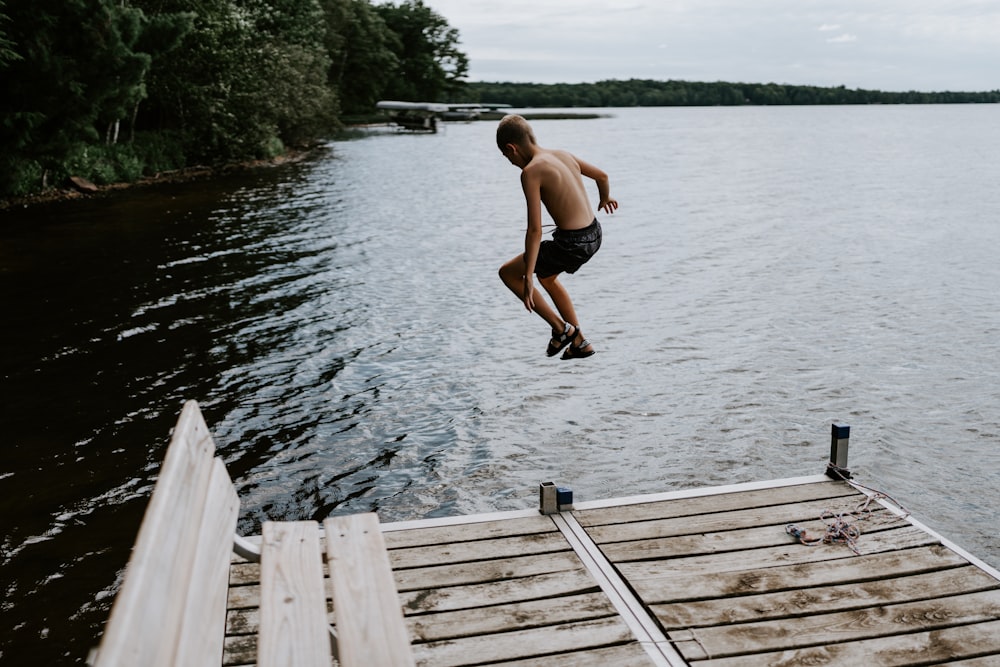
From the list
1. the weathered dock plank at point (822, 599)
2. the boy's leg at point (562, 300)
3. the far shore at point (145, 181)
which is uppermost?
the boy's leg at point (562, 300)

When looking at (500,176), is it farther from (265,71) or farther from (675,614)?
(675,614)

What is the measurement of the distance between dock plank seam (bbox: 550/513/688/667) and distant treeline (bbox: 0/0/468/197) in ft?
78.6

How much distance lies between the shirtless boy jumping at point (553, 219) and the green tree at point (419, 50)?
11754 centimetres

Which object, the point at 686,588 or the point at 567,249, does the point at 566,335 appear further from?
the point at 686,588

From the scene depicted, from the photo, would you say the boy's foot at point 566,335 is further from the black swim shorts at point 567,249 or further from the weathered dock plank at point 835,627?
the weathered dock plank at point 835,627

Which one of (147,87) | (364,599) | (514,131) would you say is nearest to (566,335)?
(514,131)

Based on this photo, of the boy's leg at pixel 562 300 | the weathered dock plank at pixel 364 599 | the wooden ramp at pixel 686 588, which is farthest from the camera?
the boy's leg at pixel 562 300

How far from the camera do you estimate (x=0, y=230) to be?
2614 cm

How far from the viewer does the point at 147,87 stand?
3997cm

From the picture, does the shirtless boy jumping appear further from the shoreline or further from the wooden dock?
the shoreline

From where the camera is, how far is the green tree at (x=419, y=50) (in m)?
122

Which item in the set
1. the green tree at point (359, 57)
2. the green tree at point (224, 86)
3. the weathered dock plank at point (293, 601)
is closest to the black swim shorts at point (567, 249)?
the weathered dock plank at point (293, 601)

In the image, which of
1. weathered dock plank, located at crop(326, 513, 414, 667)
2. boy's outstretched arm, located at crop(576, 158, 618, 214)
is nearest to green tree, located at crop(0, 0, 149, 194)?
boy's outstretched arm, located at crop(576, 158, 618, 214)

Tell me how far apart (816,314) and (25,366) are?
14.9 metres
